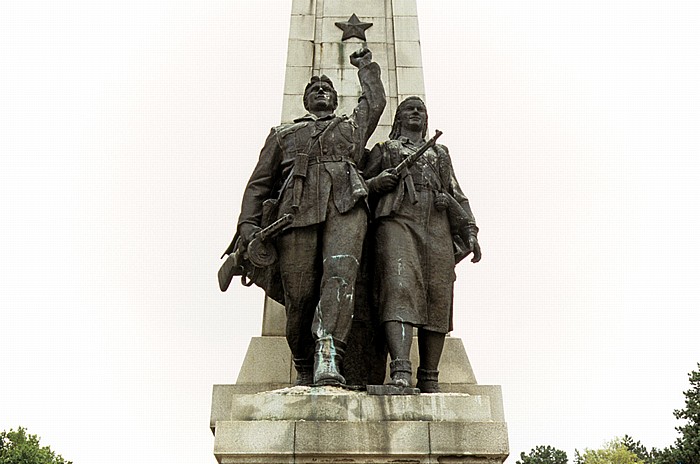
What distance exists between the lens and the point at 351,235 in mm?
7363

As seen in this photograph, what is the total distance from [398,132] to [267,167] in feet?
4.88

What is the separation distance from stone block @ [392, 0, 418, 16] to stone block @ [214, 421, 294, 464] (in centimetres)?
673

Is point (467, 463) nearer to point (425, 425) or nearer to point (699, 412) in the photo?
point (425, 425)

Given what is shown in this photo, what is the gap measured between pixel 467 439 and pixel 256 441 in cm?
171

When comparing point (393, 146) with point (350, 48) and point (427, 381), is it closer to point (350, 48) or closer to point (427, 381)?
point (427, 381)

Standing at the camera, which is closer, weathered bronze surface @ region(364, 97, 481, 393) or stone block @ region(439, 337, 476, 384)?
weathered bronze surface @ region(364, 97, 481, 393)

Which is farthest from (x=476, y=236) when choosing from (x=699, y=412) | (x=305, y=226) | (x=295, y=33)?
(x=699, y=412)

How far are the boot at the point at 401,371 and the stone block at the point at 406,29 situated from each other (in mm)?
5423

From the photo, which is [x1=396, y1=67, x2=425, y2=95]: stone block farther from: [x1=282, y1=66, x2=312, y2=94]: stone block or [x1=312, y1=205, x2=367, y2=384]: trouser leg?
[x1=312, y1=205, x2=367, y2=384]: trouser leg

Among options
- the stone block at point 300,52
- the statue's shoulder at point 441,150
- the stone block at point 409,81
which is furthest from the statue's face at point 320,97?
the stone block at point 300,52

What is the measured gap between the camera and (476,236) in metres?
7.90

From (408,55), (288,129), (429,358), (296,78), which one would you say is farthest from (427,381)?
(408,55)

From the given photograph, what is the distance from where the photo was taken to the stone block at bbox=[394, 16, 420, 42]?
1082 centimetres

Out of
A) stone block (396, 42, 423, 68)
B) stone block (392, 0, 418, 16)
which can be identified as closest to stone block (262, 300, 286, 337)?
stone block (396, 42, 423, 68)
